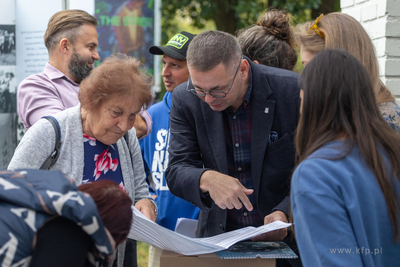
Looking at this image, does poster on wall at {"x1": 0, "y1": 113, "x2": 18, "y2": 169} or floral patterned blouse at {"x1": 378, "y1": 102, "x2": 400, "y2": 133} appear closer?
floral patterned blouse at {"x1": 378, "y1": 102, "x2": 400, "y2": 133}

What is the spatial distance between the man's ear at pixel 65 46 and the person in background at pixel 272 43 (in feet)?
3.85

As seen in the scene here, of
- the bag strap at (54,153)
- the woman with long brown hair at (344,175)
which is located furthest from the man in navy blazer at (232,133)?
the woman with long brown hair at (344,175)

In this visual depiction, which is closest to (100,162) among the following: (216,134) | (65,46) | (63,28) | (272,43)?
(216,134)

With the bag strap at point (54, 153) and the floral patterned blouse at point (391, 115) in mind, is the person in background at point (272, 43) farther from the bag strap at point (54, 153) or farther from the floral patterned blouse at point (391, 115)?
the bag strap at point (54, 153)

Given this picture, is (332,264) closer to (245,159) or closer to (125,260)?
(245,159)

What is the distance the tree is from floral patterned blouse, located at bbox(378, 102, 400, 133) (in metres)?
5.51

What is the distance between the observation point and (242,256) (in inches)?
61.8

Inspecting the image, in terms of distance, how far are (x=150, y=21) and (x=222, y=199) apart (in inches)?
104

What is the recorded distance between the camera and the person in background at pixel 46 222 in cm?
A: 109

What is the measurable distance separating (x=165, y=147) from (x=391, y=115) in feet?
5.62

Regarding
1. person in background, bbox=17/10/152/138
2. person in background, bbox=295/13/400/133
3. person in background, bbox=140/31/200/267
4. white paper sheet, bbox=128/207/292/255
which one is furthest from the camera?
person in background, bbox=140/31/200/267

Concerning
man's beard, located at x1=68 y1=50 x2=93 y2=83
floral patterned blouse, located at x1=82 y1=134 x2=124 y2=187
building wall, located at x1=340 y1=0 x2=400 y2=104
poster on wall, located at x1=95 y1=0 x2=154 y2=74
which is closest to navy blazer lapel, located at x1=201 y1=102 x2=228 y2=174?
floral patterned blouse, located at x1=82 y1=134 x2=124 y2=187

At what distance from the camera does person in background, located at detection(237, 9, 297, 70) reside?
272 cm

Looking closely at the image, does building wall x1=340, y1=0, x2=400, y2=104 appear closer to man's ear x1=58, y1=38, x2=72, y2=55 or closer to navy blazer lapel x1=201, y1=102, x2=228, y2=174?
navy blazer lapel x1=201, y1=102, x2=228, y2=174
